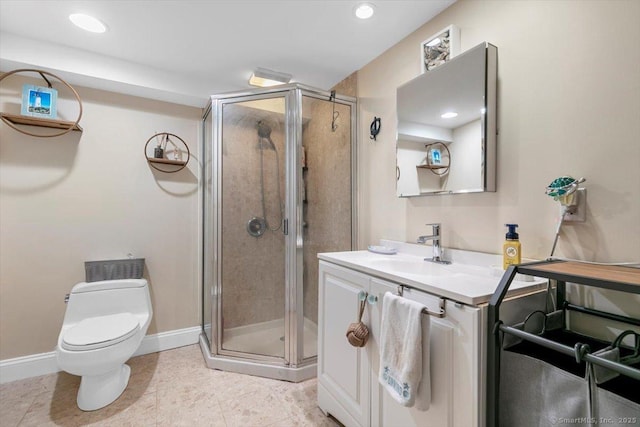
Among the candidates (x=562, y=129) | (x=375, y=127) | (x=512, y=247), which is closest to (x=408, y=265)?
(x=512, y=247)

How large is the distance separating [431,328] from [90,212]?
2509 mm

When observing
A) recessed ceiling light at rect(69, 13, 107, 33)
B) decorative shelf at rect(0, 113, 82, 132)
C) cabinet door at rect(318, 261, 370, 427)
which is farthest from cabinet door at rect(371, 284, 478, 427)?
decorative shelf at rect(0, 113, 82, 132)

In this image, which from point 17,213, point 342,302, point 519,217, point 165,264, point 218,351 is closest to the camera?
point 519,217

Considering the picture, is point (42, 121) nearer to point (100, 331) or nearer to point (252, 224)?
point (100, 331)

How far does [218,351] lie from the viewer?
2211 millimetres

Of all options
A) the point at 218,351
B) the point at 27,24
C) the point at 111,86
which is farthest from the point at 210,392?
the point at 27,24

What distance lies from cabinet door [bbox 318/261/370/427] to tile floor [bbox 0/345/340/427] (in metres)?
0.19

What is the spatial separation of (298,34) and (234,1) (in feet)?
1.42

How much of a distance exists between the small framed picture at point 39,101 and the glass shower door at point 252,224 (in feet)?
3.64

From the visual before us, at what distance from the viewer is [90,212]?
7.28ft

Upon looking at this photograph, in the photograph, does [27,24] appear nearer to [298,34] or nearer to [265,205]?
[298,34]

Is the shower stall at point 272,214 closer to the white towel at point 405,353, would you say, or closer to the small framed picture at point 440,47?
the small framed picture at point 440,47

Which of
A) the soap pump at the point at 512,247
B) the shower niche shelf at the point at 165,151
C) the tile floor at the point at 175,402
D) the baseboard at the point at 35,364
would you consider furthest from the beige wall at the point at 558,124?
the baseboard at the point at 35,364

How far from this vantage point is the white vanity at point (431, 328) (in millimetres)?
912
